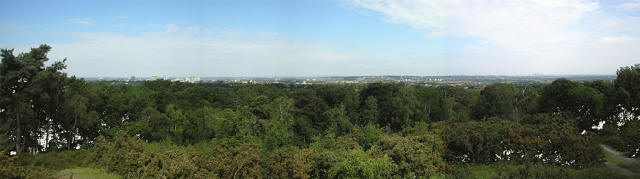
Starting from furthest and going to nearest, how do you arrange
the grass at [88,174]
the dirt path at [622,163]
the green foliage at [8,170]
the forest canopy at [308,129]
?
the dirt path at [622,163], the grass at [88,174], the forest canopy at [308,129], the green foliage at [8,170]

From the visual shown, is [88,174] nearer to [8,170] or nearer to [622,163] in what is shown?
[8,170]

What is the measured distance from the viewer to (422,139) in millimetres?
20000

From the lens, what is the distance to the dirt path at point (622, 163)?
1885 centimetres

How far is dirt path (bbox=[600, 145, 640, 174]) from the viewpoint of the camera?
18.9 m

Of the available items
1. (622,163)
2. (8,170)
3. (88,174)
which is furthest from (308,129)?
(8,170)

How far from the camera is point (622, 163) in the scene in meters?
20.3

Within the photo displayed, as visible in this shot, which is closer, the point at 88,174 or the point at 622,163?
the point at 88,174

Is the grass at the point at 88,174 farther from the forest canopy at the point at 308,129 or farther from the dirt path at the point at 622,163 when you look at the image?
the dirt path at the point at 622,163

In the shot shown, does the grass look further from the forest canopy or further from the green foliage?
the green foliage

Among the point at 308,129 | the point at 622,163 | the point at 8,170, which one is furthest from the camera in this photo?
the point at 308,129

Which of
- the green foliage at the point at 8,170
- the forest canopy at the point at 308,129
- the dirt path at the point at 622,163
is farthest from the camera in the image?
the dirt path at the point at 622,163

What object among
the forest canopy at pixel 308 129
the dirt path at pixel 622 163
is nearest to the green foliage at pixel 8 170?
the forest canopy at pixel 308 129

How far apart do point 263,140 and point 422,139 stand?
44.8 feet

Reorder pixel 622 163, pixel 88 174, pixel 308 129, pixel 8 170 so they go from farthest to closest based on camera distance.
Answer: pixel 308 129 < pixel 622 163 < pixel 88 174 < pixel 8 170
